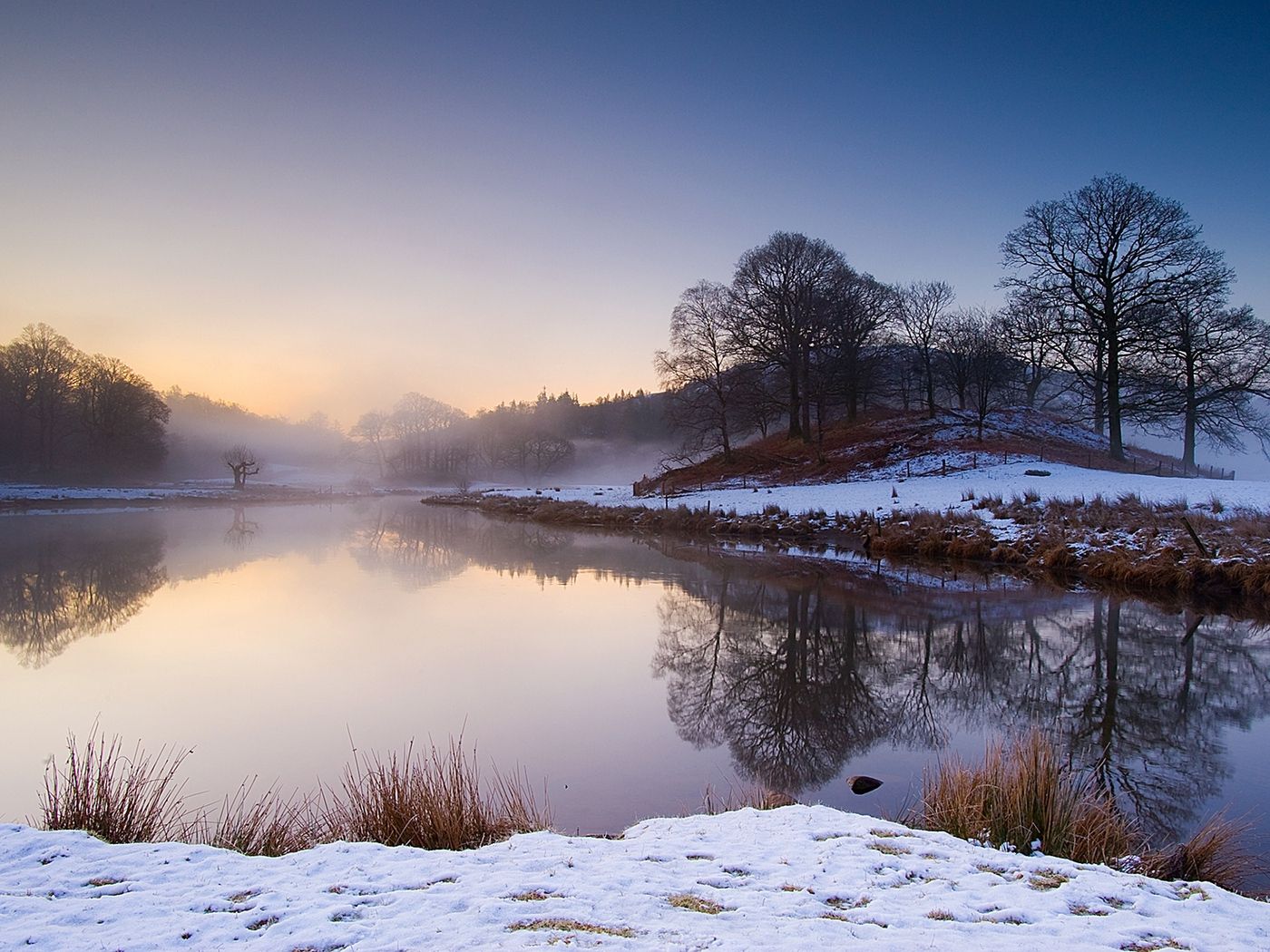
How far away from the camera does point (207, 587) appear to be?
47.9 feet

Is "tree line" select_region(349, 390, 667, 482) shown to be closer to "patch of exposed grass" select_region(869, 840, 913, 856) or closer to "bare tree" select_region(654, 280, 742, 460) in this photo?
"bare tree" select_region(654, 280, 742, 460)

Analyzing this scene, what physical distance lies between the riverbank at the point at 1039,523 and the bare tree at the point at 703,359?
28.6 feet

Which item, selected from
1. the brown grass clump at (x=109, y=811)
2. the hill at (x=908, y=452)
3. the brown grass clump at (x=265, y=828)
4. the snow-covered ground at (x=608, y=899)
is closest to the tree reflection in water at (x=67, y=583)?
the brown grass clump at (x=109, y=811)

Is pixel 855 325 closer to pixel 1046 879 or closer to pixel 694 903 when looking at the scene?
pixel 1046 879

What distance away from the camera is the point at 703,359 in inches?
1583

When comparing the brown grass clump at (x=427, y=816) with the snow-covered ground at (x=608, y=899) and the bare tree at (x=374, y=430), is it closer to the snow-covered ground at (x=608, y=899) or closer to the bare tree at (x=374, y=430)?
the snow-covered ground at (x=608, y=899)

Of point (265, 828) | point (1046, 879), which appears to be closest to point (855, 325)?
point (1046, 879)

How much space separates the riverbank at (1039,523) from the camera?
44.1 ft

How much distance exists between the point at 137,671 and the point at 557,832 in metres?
6.97

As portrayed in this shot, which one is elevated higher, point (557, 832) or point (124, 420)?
point (124, 420)

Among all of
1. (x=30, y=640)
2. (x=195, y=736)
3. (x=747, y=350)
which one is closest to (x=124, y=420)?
(x=747, y=350)

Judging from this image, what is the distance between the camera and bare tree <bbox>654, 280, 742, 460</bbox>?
129 feet

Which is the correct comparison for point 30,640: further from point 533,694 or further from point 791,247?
point 791,247

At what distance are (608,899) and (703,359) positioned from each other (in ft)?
126
